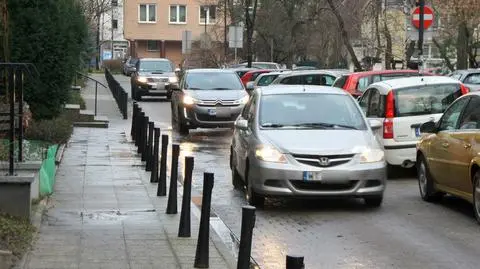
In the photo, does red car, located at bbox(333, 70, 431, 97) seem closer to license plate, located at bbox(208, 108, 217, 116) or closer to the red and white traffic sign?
license plate, located at bbox(208, 108, 217, 116)

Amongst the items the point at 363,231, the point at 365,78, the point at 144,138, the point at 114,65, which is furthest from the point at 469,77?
the point at 114,65

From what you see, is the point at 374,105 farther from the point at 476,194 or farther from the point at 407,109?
the point at 476,194

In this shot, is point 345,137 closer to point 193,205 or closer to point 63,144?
point 193,205

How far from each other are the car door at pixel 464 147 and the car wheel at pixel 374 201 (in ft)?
2.95

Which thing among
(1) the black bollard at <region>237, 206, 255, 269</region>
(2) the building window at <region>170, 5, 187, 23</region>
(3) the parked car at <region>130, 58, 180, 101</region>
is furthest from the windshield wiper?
(2) the building window at <region>170, 5, 187, 23</region>

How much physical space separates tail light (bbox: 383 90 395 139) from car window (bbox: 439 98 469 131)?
7.25ft

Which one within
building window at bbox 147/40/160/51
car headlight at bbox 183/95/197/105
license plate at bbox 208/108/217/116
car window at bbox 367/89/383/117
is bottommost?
license plate at bbox 208/108/217/116

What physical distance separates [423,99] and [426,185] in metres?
2.52

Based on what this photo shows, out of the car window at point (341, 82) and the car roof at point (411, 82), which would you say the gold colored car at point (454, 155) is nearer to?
the car roof at point (411, 82)

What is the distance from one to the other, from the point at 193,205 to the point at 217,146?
24.8 ft

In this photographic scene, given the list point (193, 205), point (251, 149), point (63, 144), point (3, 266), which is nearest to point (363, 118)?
point (251, 149)

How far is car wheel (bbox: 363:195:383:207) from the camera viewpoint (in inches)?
385

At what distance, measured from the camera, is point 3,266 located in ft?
20.5

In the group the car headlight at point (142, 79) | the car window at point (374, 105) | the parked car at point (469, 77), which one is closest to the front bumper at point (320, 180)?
the car window at point (374, 105)
